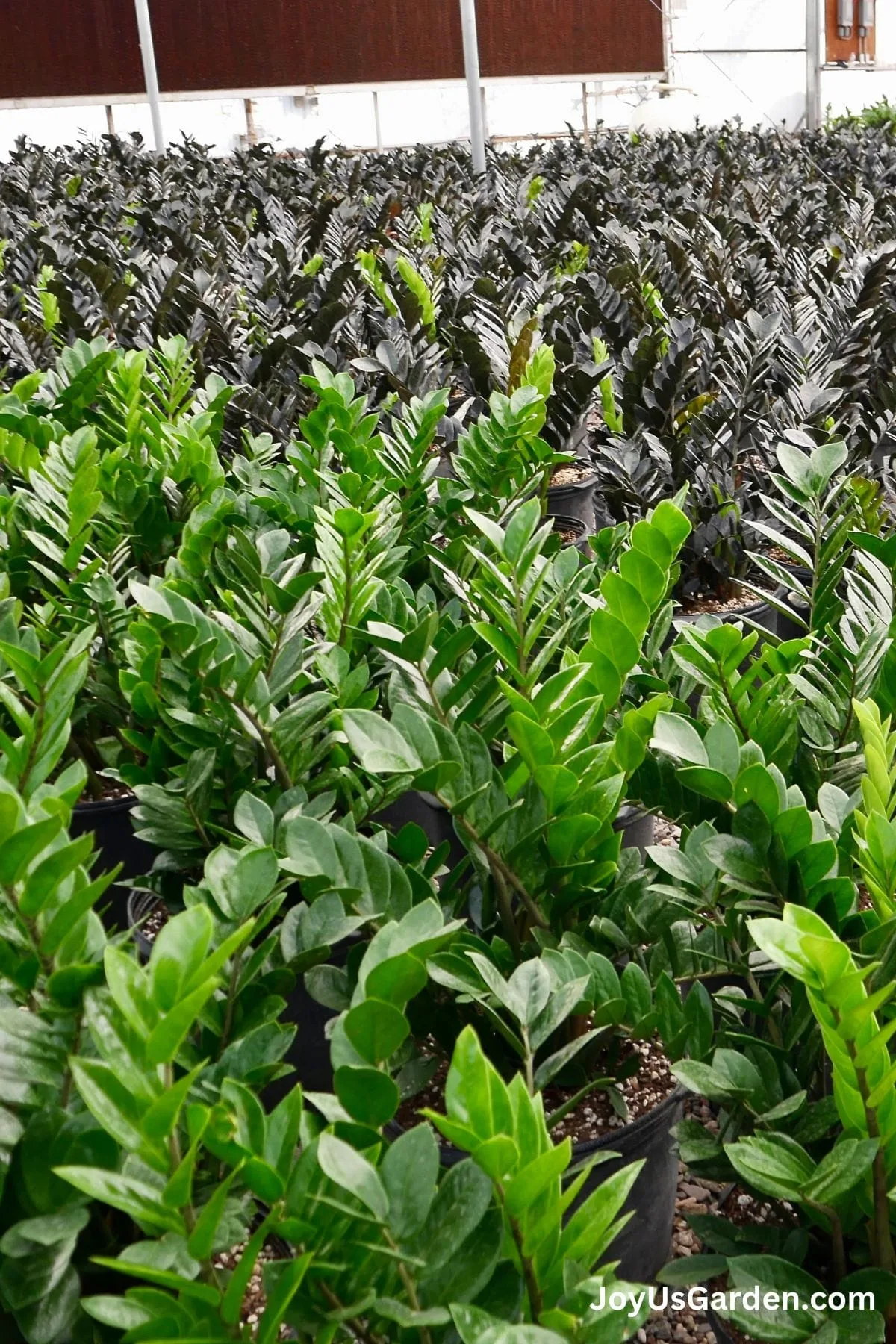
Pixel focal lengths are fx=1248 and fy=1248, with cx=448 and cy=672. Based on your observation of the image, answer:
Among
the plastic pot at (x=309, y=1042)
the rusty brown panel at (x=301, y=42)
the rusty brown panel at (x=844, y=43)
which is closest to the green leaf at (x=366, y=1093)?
the plastic pot at (x=309, y=1042)

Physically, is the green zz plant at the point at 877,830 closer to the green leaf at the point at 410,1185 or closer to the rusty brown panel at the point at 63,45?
the green leaf at the point at 410,1185

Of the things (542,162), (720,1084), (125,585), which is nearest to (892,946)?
(720,1084)

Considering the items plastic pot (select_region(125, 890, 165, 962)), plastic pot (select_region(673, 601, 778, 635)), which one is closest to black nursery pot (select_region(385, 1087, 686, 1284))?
plastic pot (select_region(125, 890, 165, 962))

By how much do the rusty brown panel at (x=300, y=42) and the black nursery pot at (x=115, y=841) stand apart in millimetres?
18982

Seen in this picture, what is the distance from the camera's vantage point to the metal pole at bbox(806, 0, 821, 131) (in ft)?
41.3

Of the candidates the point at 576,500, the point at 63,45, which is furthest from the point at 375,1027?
the point at 63,45

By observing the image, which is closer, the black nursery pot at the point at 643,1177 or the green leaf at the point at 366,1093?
the green leaf at the point at 366,1093

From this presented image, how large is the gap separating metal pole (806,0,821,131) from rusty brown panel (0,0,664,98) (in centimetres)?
852

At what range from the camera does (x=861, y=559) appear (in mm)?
1346

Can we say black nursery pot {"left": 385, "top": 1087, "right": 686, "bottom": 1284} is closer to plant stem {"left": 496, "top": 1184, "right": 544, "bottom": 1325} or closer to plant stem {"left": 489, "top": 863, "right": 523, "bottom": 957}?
plant stem {"left": 489, "top": 863, "right": 523, "bottom": 957}

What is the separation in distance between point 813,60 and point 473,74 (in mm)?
5552

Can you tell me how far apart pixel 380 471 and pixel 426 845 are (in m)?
0.93

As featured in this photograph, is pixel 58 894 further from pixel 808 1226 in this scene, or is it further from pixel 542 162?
pixel 542 162

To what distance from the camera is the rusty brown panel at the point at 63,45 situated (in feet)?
58.9
